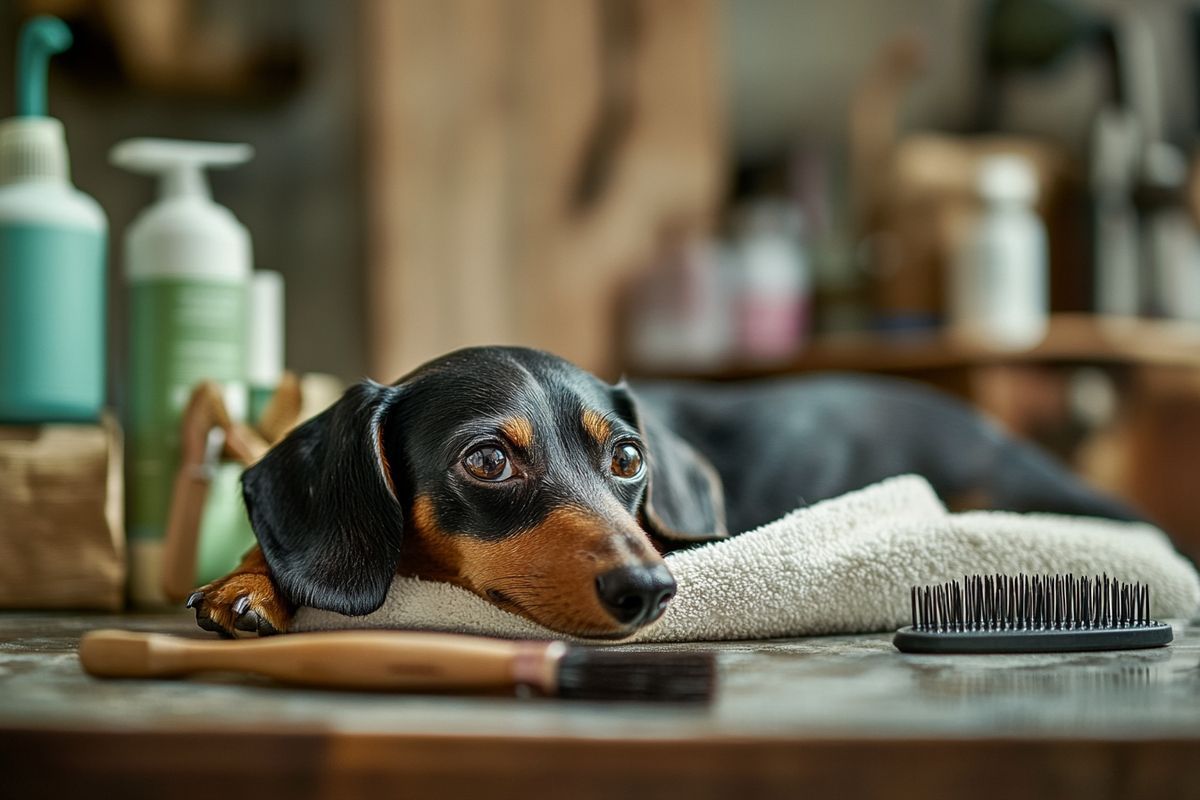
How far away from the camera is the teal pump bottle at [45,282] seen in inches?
47.0

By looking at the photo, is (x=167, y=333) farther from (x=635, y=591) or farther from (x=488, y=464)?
(x=635, y=591)

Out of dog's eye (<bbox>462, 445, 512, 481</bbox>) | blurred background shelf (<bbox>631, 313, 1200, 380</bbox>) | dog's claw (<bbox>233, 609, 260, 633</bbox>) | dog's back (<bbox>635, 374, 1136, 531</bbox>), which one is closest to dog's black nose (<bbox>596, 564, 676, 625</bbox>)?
dog's eye (<bbox>462, 445, 512, 481</bbox>)

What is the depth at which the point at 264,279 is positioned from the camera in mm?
1336

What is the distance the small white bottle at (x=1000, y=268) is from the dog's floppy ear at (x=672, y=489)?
1392 mm

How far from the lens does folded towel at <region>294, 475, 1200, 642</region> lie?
93 cm

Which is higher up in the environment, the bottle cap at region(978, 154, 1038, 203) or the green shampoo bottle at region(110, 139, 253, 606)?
the bottle cap at region(978, 154, 1038, 203)

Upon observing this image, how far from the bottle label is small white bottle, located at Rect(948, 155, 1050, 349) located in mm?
1651

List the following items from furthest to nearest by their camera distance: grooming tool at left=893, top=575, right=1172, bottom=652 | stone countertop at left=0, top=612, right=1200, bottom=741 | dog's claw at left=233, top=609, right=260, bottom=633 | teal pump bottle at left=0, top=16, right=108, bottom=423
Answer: teal pump bottle at left=0, top=16, right=108, bottom=423 < dog's claw at left=233, top=609, right=260, bottom=633 < grooming tool at left=893, top=575, right=1172, bottom=652 < stone countertop at left=0, top=612, right=1200, bottom=741

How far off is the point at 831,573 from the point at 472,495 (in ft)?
0.93

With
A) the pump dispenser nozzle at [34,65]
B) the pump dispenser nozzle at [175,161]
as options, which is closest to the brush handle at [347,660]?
the pump dispenser nozzle at [175,161]

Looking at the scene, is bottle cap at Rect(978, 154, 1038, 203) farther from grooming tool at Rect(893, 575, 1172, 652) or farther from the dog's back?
grooming tool at Rect(893, 575, 1172, 652)

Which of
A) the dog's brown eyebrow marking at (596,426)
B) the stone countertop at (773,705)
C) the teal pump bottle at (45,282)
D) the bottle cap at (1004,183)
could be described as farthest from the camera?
the bottle cap at (1004,183)

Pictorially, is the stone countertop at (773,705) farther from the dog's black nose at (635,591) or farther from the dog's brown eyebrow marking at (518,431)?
the dog's brown eyebrow marking at (518,431)

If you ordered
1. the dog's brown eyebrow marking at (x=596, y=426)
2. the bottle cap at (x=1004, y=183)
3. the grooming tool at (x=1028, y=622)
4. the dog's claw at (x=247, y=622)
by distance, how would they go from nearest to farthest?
the grooming tool at (x=1028, y=622)
the dog's claw at (x=247, y=622)
the dog's brown eyebrow marking at (x=596, y=426)
the bottle cap at (x=1004, y=183)
